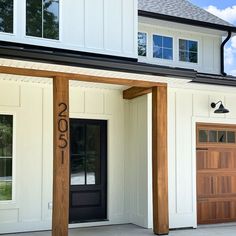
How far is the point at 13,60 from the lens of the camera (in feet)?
20.6

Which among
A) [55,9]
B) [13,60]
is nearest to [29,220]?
[13,60]

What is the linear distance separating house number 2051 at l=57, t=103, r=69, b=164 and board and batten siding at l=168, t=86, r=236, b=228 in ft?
9.18

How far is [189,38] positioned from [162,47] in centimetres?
96

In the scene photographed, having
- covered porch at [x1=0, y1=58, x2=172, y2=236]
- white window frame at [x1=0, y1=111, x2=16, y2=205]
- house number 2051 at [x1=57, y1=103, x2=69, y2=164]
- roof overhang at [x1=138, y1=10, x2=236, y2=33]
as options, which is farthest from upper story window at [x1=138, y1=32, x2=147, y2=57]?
house number 2051 at [x1=57, y1=103, x2=69, y2=164]

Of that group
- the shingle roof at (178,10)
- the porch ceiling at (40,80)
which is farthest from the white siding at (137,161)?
the shingle roof at (178,10)

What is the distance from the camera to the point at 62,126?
7098 millimetres

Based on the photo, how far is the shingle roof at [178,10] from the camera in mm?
11270

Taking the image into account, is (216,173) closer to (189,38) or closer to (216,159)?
(216,159)

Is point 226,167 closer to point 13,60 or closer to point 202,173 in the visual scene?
point 202,173

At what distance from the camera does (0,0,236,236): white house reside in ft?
24.2

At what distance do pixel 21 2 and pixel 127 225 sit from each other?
17.2 feet

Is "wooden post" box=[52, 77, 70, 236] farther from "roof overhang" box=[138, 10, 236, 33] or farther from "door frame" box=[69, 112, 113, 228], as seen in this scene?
Result: "roof overhang" box=[138, 10, 236, 33]

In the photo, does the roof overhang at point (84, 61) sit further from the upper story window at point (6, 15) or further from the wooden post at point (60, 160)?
the wooden post at point (60, 160)

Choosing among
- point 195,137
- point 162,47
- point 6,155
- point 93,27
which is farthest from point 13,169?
point 162,47
